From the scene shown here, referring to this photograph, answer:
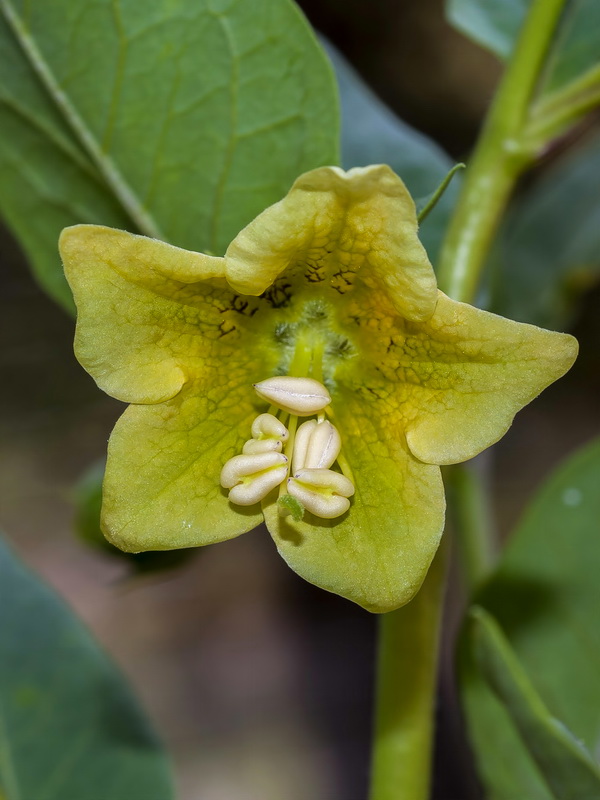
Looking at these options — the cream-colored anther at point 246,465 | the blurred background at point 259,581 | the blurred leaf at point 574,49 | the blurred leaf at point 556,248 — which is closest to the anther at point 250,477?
the cream-colored anther at point 246,465

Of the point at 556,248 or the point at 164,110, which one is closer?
the point at 164,110

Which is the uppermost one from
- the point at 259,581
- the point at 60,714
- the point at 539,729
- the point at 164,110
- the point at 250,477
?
the point at 164,110

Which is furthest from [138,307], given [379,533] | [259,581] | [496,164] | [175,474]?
[259,581]

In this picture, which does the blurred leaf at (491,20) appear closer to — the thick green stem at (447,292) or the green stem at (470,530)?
the thick green stem at (447,292)

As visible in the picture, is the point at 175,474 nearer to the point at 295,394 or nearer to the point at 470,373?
the point at 295,394

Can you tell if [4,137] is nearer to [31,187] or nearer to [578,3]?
[31,187]

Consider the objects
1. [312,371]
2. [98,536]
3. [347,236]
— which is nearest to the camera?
[347,236]
